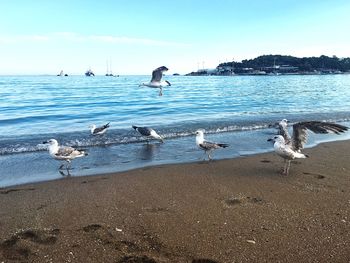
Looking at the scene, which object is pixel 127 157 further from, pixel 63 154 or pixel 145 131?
pixel 145 131

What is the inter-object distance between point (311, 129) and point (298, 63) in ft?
562

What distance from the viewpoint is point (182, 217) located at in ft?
19.9

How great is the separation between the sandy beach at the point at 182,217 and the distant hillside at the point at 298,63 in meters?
166

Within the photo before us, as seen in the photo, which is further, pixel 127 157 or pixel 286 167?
pixel 127 157

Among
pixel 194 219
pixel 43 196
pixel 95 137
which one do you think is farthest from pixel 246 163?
pixel 95 137

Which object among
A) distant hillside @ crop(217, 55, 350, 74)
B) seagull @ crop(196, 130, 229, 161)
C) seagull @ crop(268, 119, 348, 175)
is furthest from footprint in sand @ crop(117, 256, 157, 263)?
distant hillside @ crop(217, 55, 350, 74)

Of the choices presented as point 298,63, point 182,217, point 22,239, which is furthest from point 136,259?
point 298,63

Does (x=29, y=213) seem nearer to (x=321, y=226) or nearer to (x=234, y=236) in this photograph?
(x=234, y=236)

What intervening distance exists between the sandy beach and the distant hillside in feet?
546

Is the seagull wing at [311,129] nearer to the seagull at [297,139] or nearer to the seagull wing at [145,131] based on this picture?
the seagull at [297,139]

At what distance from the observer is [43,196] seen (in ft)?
23.9

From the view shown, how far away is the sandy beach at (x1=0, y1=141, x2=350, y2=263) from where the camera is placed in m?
4.84

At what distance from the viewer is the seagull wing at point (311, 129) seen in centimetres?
913

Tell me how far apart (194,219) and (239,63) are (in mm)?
182182
